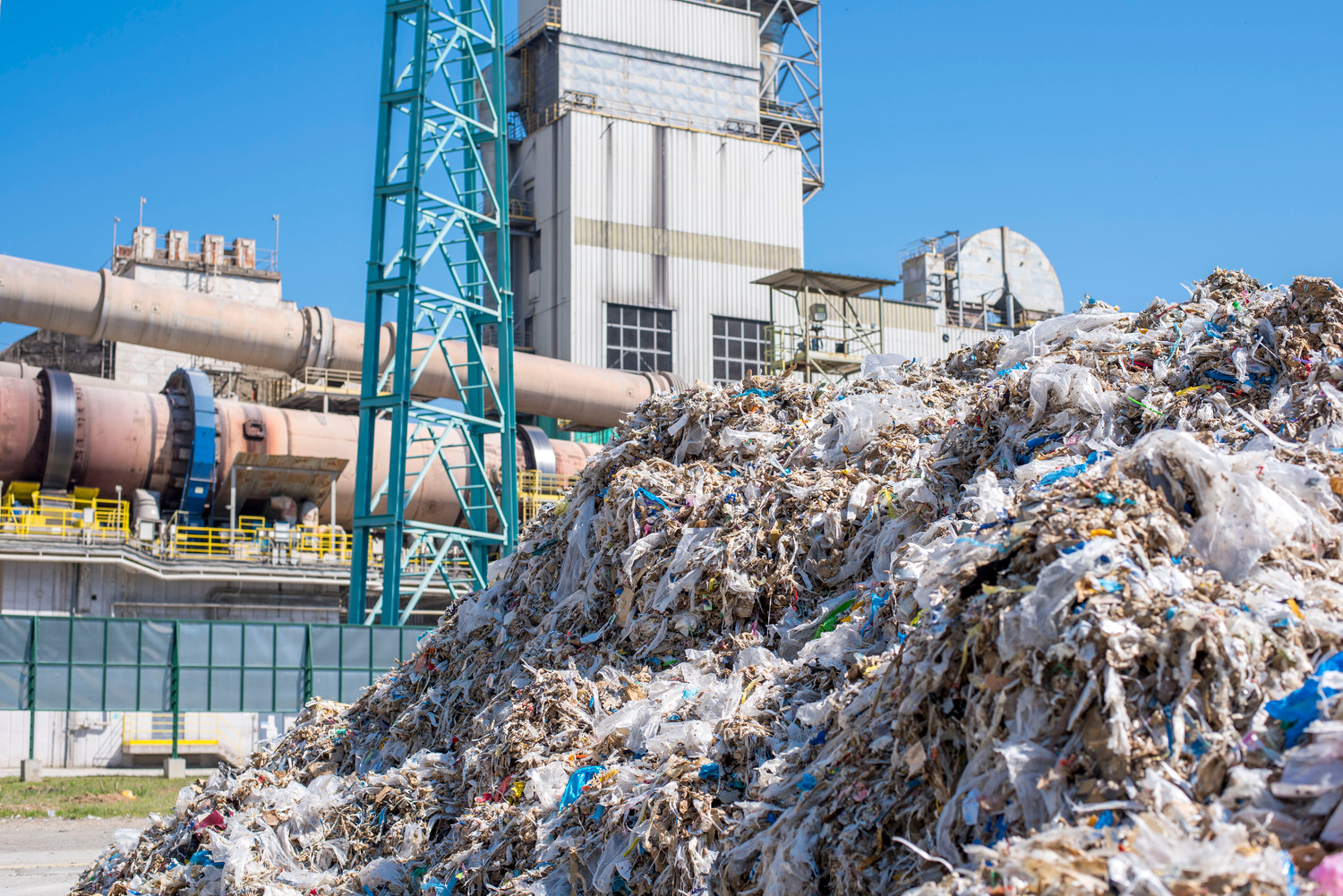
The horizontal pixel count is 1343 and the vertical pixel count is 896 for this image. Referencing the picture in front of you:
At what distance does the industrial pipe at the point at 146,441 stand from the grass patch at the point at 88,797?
7673 mm

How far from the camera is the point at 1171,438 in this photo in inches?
147

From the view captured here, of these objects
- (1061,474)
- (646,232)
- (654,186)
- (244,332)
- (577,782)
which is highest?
(654,186)

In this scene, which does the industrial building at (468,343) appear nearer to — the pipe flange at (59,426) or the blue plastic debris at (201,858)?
the pipe flange at (59,426)

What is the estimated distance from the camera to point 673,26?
39.5 metres

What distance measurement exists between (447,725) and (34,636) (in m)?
15.5

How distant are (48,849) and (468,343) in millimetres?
12830

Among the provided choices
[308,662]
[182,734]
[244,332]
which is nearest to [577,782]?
[308,662]

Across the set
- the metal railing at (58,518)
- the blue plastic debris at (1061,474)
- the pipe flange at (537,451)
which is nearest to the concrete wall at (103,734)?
the metal railing at (58,518)

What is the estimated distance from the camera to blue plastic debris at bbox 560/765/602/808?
4961 millimetres

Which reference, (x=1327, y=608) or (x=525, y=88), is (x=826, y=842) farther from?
(x=525, y=88)

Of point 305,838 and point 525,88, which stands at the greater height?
point 525,88

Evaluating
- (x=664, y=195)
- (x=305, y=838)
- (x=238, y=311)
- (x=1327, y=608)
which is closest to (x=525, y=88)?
(x=664, y=195)

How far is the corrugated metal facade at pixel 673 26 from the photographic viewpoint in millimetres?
38531

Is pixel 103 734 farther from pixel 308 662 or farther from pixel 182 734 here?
pixel 308 662
